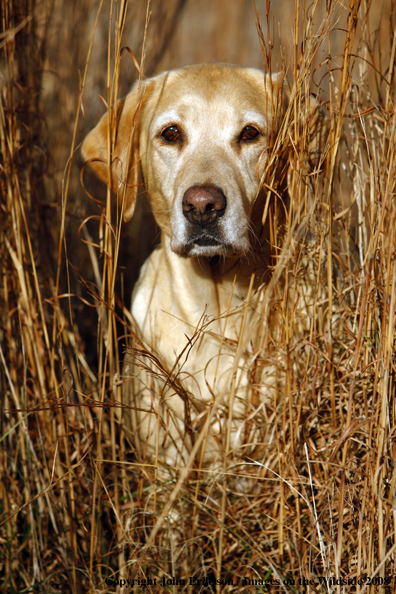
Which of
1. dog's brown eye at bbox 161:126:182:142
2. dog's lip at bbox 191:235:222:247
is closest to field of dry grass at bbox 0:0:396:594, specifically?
dog's lip at bbox 191:235:222:247

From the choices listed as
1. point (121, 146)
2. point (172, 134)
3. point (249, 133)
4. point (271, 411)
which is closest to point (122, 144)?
point (121, 146)

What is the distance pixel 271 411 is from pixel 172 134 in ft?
4.11

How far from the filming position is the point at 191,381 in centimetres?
208

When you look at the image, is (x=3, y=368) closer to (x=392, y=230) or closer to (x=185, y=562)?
(x=185, y=562)

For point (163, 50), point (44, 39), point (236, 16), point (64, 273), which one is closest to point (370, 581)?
point (64, 273)

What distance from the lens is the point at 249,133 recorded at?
1.97 m

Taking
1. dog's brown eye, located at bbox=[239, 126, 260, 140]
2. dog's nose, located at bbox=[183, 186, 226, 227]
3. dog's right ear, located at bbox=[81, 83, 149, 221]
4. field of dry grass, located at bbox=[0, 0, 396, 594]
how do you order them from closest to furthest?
field of dry grass, located at bbox=[0, 0, 396, 594] → dog's nose, located at bbox=[183, 186, 226, 227] → dog's brown eye, located at bbox=[239, 126, 260, 140] → dog's right ear, located at bbox=[81, 83, 149, 221]

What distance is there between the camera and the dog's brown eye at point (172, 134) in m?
2.04

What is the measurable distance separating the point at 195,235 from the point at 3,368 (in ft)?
3.73

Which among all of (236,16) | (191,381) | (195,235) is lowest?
(191,381)

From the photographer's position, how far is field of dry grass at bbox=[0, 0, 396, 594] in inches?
58.6

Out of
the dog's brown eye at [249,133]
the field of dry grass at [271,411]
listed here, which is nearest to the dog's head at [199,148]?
the dog's brown eye at [249,133]

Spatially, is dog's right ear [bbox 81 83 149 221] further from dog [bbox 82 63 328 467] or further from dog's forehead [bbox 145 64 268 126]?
dog's forehead [bbox 145 64 268 126]

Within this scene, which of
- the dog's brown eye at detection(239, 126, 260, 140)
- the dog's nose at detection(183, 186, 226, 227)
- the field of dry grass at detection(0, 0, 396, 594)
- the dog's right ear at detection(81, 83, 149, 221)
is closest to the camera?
the field of dry grass at detection(0, 0, 396, 594)
